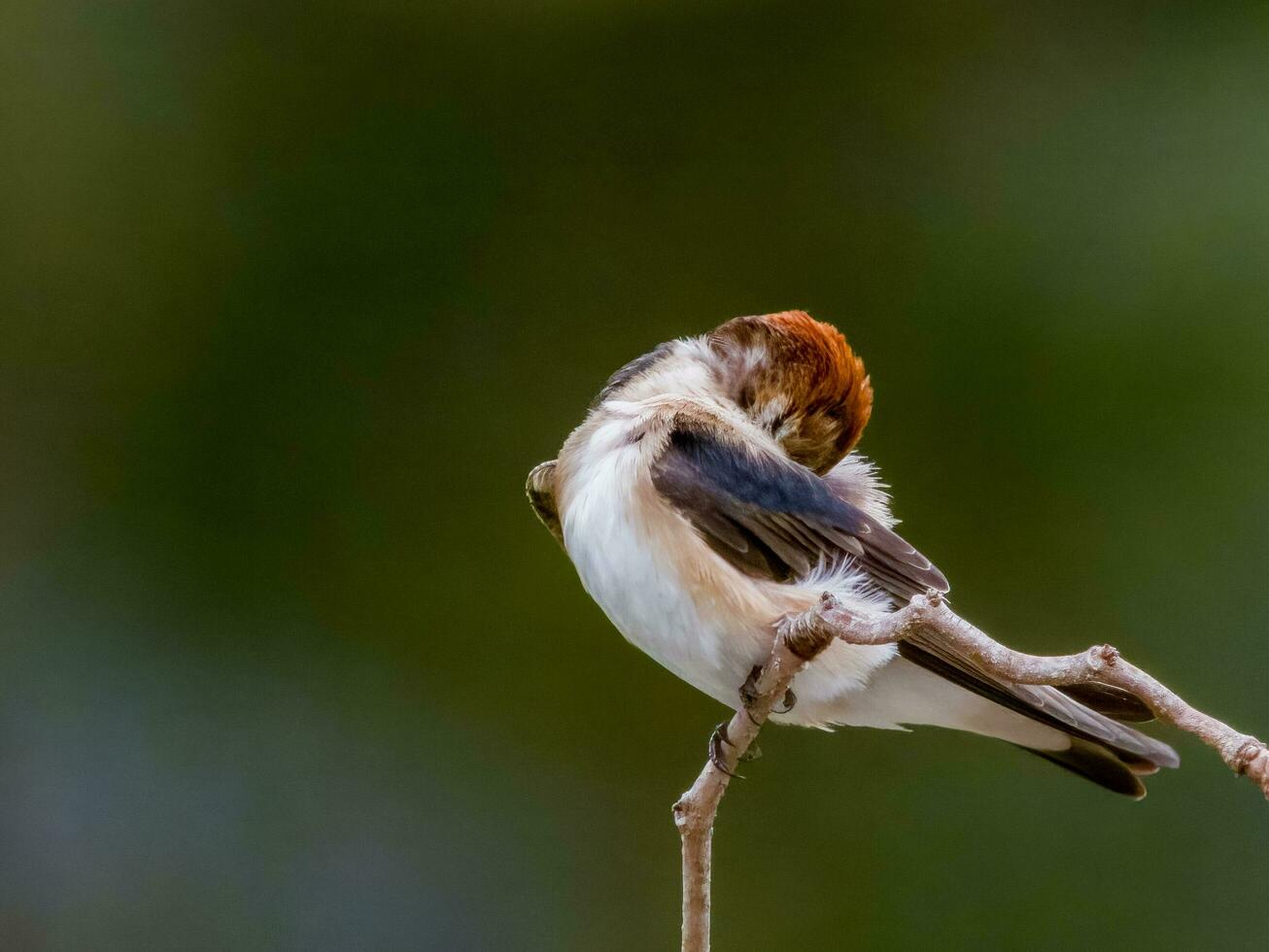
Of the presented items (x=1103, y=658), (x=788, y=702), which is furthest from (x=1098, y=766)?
(x=1103, y=658)

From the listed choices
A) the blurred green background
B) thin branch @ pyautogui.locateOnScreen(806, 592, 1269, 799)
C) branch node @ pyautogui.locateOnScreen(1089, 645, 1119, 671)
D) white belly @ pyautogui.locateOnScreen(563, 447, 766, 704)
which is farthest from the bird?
the blurred green background

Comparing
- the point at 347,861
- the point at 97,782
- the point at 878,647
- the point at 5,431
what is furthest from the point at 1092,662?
the point at 5,431

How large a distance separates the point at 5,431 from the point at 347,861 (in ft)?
3.90

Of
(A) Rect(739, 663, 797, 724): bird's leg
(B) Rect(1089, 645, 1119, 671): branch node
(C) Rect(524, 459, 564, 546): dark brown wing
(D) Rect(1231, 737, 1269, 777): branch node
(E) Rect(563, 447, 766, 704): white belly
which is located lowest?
(D) Rect(1231, 737, 1269, 777): branch node

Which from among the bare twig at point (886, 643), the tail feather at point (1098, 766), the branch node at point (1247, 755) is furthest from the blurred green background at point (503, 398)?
the branch node at point (1247, 755)

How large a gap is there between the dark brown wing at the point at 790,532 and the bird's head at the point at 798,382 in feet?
0.45

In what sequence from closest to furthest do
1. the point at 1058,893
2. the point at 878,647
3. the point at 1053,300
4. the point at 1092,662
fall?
the point at 1092,662
the point at 878,647
the point at 1058,893
the point at 1053,300

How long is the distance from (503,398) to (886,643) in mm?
1997

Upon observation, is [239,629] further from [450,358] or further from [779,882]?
[779,882]

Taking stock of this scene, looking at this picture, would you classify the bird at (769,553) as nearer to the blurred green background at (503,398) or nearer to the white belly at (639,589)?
the white belly at (639,589)

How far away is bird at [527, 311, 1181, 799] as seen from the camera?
4.54ft

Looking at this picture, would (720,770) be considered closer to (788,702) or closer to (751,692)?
(751,692)

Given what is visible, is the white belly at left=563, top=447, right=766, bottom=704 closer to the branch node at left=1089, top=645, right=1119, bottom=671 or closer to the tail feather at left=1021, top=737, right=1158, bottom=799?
the tail feather at left=1021, top=737, right=1158, bottom=799

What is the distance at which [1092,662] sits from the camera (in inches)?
32.6
